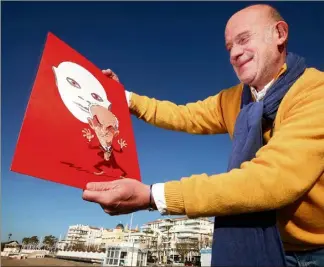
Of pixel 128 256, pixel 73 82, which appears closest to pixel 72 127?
pixel 73 82

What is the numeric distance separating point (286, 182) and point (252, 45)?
771 millimetres

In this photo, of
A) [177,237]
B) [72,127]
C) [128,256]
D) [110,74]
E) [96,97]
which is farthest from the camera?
[177,237]

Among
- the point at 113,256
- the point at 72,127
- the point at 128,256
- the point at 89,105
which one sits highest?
the point at 89,105

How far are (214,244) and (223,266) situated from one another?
10 cm

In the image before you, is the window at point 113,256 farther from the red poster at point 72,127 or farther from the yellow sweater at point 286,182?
the yellow sweater at point 286,182

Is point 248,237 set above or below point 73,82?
below

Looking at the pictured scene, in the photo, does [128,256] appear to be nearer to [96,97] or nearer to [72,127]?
[96,97]

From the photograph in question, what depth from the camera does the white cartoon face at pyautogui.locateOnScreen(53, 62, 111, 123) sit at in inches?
49.9

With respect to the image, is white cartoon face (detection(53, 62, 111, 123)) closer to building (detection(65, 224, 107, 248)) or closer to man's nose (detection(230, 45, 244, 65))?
man's nose (detection(230, 45, 244, 65))

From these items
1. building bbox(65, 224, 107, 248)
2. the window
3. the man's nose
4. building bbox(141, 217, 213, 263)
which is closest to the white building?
building bbox(65, 224, 107, 248)

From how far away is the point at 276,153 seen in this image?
0.93 meters

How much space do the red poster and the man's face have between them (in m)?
0.71

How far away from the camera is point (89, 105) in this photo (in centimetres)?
134

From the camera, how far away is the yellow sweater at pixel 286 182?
87 centimetres
